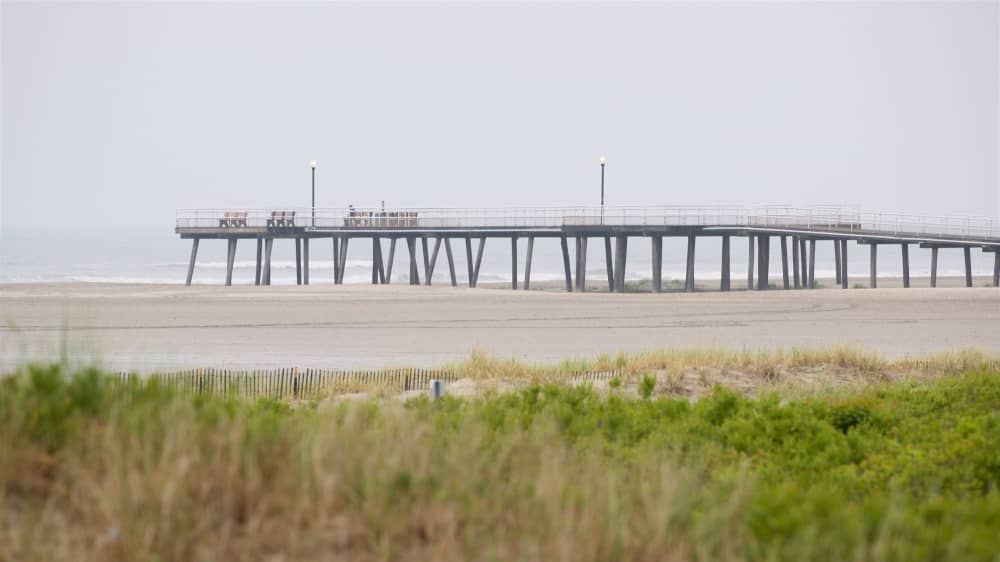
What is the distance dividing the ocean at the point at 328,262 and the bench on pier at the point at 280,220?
12.3 meters

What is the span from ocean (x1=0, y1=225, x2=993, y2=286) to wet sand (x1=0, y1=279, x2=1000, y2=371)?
1085 inches

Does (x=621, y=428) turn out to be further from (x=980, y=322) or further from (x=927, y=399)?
(x=980, y=322)

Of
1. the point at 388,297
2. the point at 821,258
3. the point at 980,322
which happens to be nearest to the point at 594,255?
the point at 821,258

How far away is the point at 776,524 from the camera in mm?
5844

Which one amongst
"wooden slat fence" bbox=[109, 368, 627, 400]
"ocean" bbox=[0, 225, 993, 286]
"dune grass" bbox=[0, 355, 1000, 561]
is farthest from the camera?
"ocean" bbox=[0, 225, 993, 286]

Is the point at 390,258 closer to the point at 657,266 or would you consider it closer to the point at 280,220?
the point at 280,220

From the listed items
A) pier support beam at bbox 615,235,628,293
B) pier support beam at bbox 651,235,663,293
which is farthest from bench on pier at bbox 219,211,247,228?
pier support beam at bbox 651,235,663,293

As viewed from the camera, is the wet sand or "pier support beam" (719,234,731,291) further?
"pier support beam" (719,234,731,291)

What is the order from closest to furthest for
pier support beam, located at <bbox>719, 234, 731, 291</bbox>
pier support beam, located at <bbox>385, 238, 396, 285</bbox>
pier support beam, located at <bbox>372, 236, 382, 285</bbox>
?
pier support beam, located at <bbox>719, 234, 731, 291</bbox> < pier support beam, located at <bbox>372, 236, 382, 285</bbox> < pier support beam, located at <bbox>385, 238, 396, 285</bbox>

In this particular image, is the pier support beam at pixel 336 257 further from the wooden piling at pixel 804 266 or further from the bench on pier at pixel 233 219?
the wooden piling at pixel 804 266

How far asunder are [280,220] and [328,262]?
160 ft

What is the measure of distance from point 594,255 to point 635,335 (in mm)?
97391

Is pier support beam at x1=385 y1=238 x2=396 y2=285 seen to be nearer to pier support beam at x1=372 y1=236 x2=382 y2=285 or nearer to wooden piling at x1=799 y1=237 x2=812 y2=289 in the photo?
pier support beam at x1=372 y1=236 x2=382 y2=285

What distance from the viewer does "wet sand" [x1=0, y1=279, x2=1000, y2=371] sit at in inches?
858
